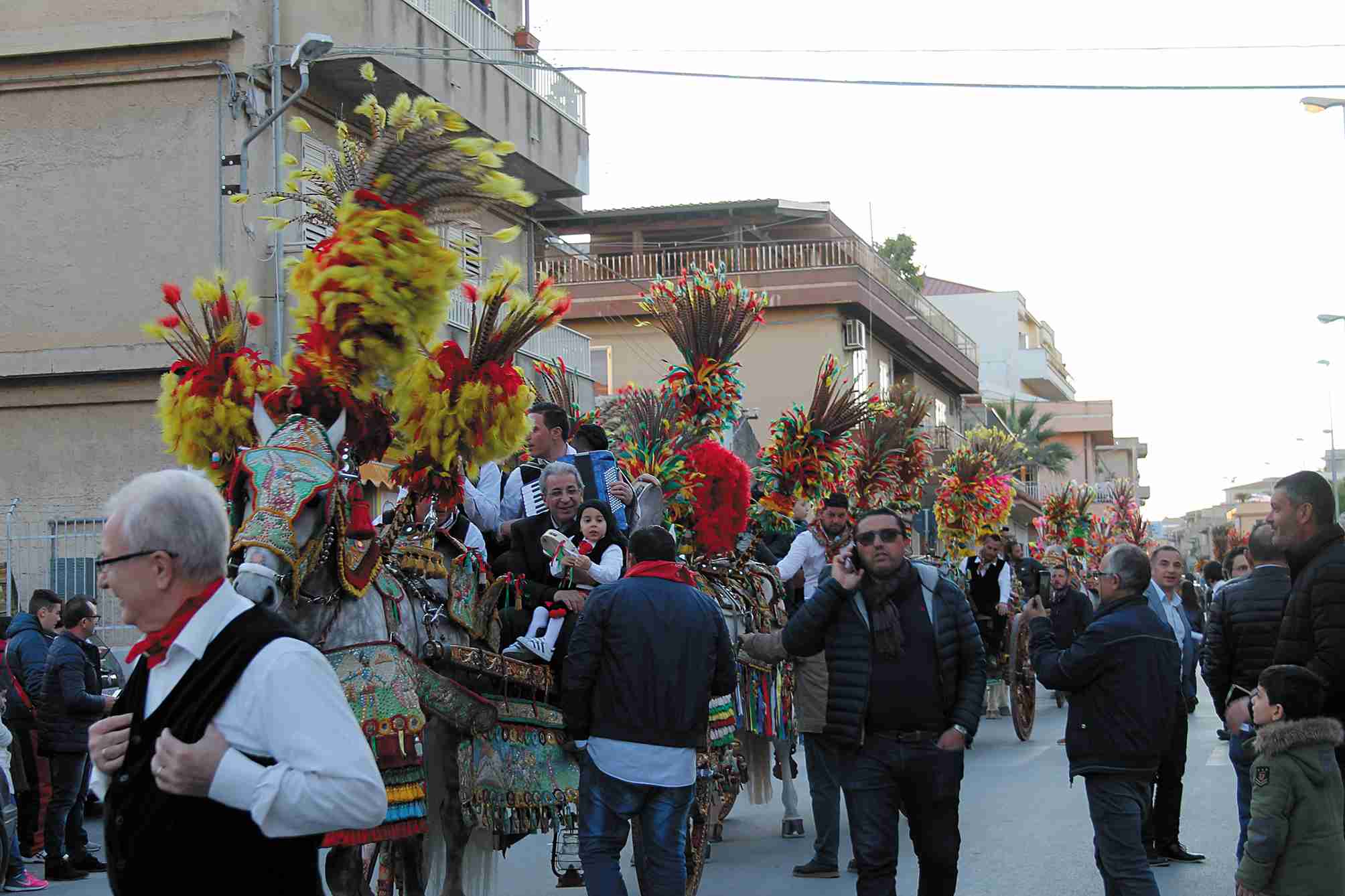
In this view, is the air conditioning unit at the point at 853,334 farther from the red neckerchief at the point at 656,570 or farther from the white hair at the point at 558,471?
the red neckerchief at the point at 656,570

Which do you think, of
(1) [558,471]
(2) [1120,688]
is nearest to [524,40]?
(1) [558,471]

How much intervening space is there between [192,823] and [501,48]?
19.2 m

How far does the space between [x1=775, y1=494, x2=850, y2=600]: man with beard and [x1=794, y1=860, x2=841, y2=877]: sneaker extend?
255 cm

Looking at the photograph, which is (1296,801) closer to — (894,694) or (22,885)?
(894,694)

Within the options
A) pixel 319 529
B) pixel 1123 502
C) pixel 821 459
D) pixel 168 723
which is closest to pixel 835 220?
pixel 1123 502

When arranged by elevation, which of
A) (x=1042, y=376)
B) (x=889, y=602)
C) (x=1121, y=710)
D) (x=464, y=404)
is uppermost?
(x=1042, y=376)

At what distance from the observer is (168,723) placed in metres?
3.11

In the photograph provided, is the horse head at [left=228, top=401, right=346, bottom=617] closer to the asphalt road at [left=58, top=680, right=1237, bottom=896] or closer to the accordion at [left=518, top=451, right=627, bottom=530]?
the accordion at [left=518, top=451, right=627, bottom=530]

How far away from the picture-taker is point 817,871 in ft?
31.4

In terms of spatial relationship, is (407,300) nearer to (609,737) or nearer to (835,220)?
(609,737)

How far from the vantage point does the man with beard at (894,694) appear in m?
6.73

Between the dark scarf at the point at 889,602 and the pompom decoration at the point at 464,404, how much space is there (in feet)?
5.63

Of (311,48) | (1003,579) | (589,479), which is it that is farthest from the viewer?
(1003,579)

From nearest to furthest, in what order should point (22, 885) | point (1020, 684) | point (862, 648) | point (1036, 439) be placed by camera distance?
point (862, 648)
point (22, 885)
point (1020, 684)
point (1036, 439)
